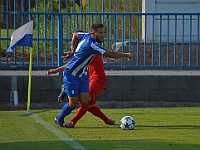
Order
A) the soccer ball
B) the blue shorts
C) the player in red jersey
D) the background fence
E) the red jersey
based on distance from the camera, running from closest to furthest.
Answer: the soccer ball, the blue shorts, the player in red jersey, the red jersey, the background fence

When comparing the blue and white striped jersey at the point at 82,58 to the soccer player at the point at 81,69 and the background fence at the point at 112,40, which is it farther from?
the background fence at the point at 112,40

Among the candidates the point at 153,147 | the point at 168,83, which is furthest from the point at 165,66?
the point at 153,147

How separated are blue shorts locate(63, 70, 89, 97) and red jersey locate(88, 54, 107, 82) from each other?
697 mm

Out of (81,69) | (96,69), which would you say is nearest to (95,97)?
(96,69)

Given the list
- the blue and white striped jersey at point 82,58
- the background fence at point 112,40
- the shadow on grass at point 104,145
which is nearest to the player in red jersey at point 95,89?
the blue and white striped jersey at point 82,58

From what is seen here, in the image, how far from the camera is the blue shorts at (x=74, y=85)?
11.4m

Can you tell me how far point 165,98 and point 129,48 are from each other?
1.66 metres

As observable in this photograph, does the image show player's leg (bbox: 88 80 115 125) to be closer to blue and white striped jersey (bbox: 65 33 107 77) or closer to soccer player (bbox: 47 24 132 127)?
soccer player (bbox: 47 24 132 127)

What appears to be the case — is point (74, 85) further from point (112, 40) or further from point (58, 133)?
point (112, 40)

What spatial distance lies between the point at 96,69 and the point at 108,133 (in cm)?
172

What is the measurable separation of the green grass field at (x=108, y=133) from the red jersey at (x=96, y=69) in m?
0.81

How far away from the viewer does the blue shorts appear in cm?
1143

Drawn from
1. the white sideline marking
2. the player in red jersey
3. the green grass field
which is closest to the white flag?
the green grass field

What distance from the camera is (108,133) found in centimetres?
1088
